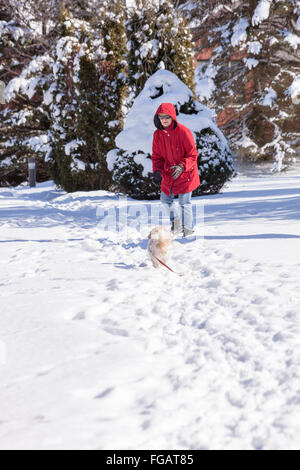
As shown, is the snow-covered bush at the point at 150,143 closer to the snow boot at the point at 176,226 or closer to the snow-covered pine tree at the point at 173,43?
the snow-covered pine tree at the point at 173,43

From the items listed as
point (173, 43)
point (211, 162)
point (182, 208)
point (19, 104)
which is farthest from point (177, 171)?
point (19, 104)

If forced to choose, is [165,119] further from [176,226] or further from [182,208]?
[176,226]

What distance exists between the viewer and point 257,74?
15500 mm

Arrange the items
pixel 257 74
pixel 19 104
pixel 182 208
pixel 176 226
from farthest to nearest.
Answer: pixel 19 104, pixel 257 74, pixel 176 226, pixel 182 208

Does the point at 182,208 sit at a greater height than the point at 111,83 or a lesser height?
lesser

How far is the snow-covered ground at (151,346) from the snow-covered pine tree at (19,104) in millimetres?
14393

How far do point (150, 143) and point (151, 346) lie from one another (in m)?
7.56

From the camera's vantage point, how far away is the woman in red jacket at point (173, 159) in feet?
17.2

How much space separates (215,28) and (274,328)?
16024 mm

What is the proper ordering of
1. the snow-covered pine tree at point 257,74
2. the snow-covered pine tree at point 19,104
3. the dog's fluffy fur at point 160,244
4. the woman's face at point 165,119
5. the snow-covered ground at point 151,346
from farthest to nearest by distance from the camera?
1. the snow-covered pine tree at point 19,104
2. the snow-covered pine tree at point 257,74
3. the woman's face at point 165,119
4. the dog's fluffy fur at point 160,244
5. the snow-covered ground at point 151,346

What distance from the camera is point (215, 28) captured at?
16.5m

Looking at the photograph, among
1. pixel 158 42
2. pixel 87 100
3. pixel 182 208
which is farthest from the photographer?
pixel 87 100

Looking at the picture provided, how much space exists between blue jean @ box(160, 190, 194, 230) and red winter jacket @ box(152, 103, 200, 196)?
0.11 meters

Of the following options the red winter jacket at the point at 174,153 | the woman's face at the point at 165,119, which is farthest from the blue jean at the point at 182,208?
the woman's face at the point at 165,119
